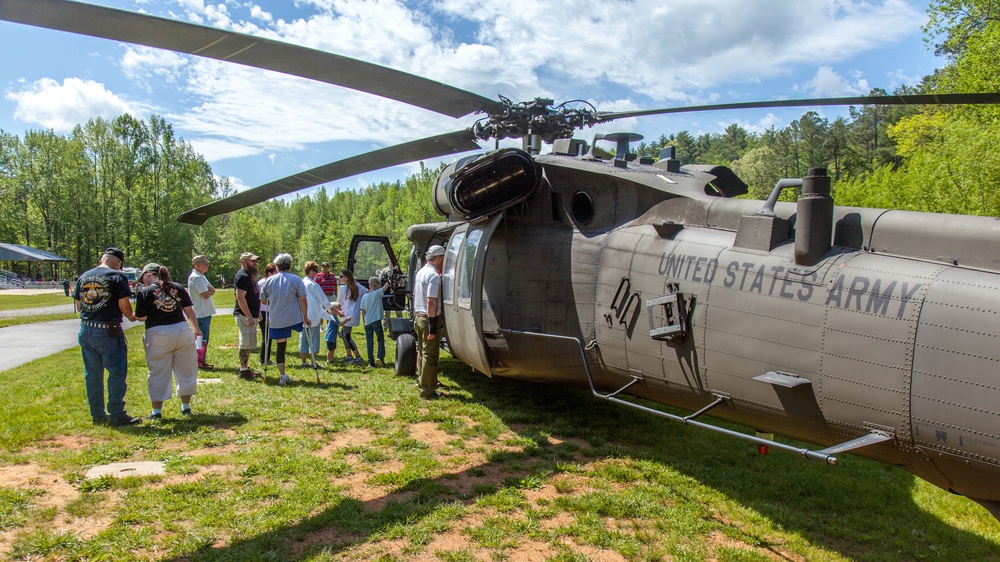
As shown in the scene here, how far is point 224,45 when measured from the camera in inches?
181

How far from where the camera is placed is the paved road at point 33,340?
11516mm

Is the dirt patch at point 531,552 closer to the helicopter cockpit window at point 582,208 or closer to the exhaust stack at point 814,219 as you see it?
the exhaust stack at point 814,219

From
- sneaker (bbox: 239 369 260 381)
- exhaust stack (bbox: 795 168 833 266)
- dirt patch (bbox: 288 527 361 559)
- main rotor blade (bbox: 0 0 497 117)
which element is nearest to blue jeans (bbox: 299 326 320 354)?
sneaker (bbox: 239 369 260 381)

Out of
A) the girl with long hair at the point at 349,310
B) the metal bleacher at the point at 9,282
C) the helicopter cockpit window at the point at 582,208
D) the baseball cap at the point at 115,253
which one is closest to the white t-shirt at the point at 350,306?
the girl with long hair at the point at 349,310

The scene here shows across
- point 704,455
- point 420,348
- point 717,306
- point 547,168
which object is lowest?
point 704,455

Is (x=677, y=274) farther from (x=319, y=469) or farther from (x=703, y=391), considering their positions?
(x=319, y=469)

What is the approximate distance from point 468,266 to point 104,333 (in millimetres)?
4137

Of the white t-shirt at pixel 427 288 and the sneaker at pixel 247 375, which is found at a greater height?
→ the white t-shirt at pixel 427 288

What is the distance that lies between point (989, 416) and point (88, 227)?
233 feet

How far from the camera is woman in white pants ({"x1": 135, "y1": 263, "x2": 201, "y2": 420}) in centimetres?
Answer: 640

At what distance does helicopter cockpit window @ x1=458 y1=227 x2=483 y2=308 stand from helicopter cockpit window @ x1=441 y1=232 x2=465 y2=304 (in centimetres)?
22

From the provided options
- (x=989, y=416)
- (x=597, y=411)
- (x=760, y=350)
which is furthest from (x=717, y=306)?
(x=597, y=411)

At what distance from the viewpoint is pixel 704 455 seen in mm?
5754

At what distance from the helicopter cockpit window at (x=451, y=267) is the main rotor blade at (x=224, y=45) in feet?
5.77
